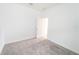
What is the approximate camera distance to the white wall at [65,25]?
9.41 ft

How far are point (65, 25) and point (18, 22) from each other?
270cm

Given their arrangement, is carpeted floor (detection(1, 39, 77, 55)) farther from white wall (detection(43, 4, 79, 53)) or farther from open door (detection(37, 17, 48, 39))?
open door (detection(37, 17, 48, 39))

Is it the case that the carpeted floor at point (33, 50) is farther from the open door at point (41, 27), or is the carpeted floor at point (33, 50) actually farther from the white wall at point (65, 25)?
the open door at point (41, 27)

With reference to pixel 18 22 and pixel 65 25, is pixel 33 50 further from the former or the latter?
pixel 18 22

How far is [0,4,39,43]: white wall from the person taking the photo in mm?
3787

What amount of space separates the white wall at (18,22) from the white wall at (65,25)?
Result: 1.39m

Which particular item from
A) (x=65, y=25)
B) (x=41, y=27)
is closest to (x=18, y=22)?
(x=41, y=27)

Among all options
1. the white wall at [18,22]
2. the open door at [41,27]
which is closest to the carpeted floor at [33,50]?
the white wall at [18,22]

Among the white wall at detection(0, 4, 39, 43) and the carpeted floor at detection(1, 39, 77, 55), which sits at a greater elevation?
the white wall at detection(0, 4, 39, 43)

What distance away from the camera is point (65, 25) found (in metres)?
3.32

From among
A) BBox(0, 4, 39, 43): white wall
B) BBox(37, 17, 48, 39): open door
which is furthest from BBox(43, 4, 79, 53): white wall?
BBox(0, 4, 39, 43): white wall

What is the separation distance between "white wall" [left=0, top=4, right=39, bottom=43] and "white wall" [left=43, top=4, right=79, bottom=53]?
1394 millimetres

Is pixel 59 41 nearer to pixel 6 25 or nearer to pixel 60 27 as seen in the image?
pixel 60 27

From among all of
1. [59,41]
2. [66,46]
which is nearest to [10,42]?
[59,41]
